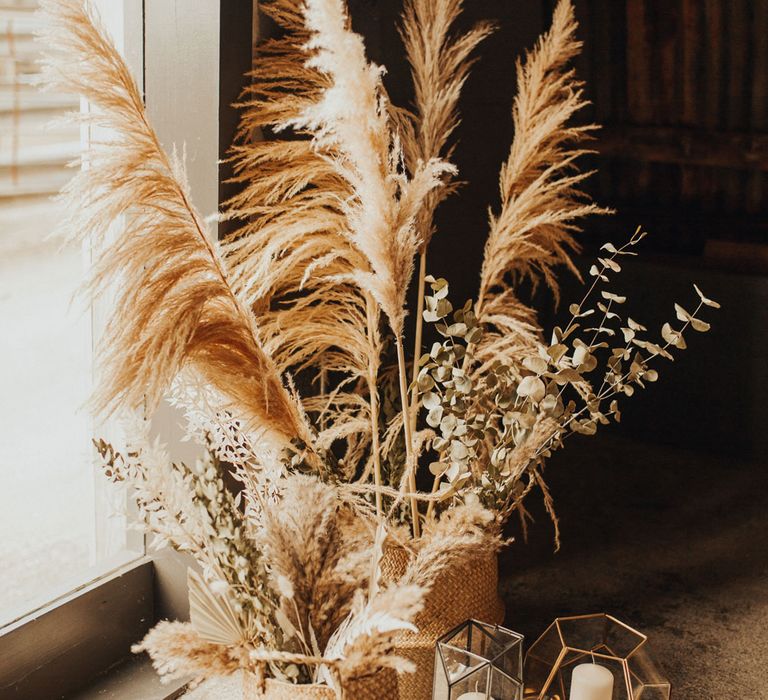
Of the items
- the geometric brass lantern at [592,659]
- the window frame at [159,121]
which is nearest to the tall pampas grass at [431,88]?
the window frame at [159,121]

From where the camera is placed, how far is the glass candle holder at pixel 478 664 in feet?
4.34

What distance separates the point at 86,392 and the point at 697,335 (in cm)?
223

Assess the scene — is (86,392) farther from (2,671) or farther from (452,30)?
(452,30)

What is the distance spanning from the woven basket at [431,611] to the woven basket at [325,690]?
1.12ft

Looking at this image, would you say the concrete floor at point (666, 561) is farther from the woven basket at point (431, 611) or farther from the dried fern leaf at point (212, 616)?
the dried fern leaf at point (212, 616)

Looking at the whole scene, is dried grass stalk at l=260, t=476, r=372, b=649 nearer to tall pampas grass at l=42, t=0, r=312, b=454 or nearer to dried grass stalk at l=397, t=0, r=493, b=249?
tall pampas grass at l=42, t=0, r=312, b=454

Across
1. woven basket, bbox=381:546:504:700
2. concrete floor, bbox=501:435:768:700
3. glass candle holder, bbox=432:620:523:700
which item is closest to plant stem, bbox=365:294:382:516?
woven basket, bbox=381:546:504:700

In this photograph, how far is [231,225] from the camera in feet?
5.48

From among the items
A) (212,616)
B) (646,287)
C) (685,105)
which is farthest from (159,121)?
Answer: (685,105)

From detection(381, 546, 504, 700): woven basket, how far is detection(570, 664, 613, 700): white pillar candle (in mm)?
263

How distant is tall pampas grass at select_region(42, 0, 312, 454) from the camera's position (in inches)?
47.4

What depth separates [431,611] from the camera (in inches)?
62.7

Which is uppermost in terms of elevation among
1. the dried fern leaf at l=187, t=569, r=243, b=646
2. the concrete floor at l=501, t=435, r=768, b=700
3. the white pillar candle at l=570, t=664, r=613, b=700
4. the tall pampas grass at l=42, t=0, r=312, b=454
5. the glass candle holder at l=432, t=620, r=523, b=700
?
the tall pampas grass at l=42, t=0, r=312, b=454

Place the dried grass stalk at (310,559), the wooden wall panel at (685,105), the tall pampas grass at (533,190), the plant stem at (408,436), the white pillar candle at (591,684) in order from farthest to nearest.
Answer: the wooden wall panel at (685,105) < the tall pampas grass at (533,190) < the plant stem at (408,436) < the white pillar candle at (591,684) < the dried grass stalk at (310,559)
